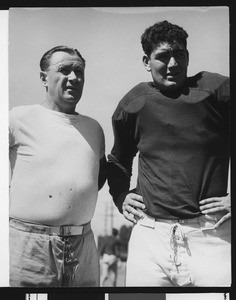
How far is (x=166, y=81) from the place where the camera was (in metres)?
2.32

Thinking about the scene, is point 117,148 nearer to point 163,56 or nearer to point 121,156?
point 121,156

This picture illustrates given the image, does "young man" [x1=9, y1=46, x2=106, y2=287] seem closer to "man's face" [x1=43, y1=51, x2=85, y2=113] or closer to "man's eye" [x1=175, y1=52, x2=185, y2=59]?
"man's face" [x1=43, y1=51, x2=85, y2=113]

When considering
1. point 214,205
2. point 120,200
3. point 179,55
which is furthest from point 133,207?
point 179,55

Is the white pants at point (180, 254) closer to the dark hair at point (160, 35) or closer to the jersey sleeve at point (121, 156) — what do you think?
the jersey sleeve at point (121, 156)

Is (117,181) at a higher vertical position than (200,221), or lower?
higher

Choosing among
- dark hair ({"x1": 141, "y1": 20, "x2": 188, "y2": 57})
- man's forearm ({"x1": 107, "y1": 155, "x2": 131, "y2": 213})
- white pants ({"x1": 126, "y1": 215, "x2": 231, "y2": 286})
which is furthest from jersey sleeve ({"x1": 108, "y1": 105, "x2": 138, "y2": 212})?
dark hair ({"x1": 141, "y1": 20, "x2": 188, "y2": 57})

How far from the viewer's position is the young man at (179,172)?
2.30m

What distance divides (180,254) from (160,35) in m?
0.91

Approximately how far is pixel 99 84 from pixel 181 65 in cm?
35

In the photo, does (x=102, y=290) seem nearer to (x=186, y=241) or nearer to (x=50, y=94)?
(x=186, y=241)

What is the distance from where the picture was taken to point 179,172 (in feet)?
7.56

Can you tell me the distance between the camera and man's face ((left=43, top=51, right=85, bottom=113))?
91.4 inches

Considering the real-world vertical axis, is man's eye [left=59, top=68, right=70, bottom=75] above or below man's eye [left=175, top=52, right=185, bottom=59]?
below

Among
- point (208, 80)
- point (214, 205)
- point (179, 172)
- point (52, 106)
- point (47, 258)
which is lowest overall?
point (47, 258)
